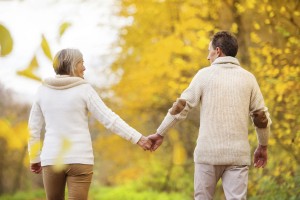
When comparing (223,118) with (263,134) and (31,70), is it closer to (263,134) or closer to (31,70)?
(263,134)

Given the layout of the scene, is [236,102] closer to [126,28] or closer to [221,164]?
[221,164]

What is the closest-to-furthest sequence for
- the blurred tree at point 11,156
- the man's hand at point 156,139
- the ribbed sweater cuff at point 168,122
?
1. the ribbed sweater cuff at point 168,122
2. the man's hand at point 156,139
3. the blurred tree at point 11,156

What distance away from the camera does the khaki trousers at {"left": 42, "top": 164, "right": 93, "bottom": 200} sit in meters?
4.02

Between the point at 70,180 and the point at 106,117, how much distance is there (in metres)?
0.55

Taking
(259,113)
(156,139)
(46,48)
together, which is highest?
(46,48)

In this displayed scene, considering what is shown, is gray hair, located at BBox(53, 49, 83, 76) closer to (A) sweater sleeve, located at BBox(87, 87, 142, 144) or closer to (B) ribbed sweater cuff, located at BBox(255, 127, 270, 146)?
(A) sweater sleeve, located at BBox(87, 87, 142, 144)

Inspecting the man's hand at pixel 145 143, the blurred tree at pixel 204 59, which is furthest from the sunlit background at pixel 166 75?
the man's hand at pixel 145 143

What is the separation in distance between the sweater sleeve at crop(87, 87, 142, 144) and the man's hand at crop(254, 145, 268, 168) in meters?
0.93

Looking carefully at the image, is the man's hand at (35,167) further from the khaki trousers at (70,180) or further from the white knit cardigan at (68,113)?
the khaki trousers at (70,180)

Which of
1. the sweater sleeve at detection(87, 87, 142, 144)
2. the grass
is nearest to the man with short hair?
the sweater sleeve at detection(87, 87, 142, 144)

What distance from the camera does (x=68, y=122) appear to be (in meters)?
4.07

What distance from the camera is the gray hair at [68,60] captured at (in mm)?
4168

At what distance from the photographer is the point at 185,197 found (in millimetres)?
11195

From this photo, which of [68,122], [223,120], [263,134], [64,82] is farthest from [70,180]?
[263,134]
